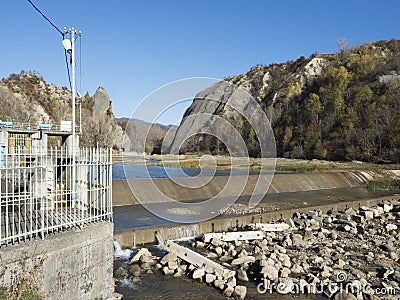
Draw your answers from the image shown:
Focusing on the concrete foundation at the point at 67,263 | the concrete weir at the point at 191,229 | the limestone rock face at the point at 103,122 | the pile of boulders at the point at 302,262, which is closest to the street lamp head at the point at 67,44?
the concrete weir at the point at 191,229

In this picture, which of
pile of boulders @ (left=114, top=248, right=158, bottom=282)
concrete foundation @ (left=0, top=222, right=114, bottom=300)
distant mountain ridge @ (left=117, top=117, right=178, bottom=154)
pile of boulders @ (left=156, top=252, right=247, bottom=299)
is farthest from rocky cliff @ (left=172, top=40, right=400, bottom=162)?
concrete foundation @ (left=0, top=222, right=114, bottom=300)

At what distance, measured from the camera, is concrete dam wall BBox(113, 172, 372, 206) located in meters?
24.1

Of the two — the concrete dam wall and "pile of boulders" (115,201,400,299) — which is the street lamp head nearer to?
"pile of boulders" (115,201,400,299)

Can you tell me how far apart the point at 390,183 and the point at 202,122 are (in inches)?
1529

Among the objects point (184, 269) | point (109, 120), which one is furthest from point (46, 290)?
point (109, 120)

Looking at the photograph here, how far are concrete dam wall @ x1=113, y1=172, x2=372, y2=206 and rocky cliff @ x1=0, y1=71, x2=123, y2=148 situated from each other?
6849cm

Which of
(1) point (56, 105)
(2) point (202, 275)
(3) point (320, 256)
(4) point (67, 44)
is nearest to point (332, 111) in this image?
(3) point (320, 256)

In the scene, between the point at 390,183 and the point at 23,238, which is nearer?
the point at 23,238

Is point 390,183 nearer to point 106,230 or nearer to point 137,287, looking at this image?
point 137,287

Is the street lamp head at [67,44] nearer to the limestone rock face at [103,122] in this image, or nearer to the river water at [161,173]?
the river water at [161,173]

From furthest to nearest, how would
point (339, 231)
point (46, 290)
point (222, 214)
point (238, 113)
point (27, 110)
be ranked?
point (238, 113), point (27, 110), point (222, 214), point (339, 231), point (46, 290)

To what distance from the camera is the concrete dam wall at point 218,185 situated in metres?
24.1

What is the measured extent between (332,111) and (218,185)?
6502cm

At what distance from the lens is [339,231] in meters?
17.8
